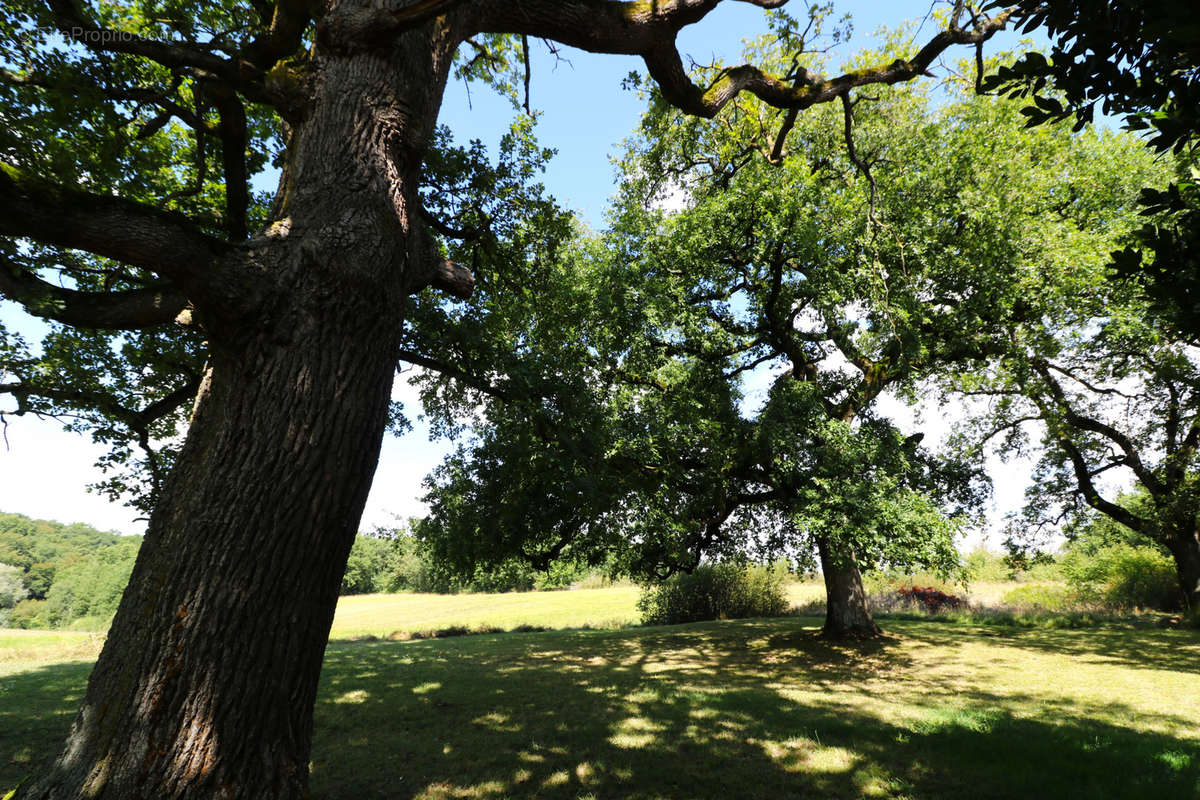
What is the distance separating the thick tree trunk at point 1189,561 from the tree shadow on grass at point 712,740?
12259mm

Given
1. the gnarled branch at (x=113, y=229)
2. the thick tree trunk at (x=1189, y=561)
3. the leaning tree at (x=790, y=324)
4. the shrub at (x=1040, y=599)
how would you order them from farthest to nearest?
the shrub at (x=1040, y=599), the thick tree trunk at (x=1189, y=561), the leaning tree at (x=790, y=324), the gnarled branch at (x=113, y=229)

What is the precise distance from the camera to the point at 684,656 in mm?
12523

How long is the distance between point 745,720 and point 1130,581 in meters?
22.4

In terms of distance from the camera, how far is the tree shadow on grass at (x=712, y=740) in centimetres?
465

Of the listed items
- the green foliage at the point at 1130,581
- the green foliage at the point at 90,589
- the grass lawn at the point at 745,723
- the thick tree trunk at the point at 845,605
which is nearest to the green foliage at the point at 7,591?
the green foliage at the point at 90,589

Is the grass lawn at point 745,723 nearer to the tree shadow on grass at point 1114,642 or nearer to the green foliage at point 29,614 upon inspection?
the tree shadow on grass at point 1114,642

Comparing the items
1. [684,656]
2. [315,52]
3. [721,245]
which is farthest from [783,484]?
[315,52]

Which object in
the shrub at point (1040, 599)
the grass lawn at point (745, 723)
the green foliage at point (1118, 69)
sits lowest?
the grass lawn at point (745, 723)

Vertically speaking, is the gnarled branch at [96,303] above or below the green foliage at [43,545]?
below

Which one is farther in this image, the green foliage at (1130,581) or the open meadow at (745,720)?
the green foliage at (1130,581)

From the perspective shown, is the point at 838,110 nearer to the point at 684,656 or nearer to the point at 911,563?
the point at 911,563

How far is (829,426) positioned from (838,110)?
7655 millimetres

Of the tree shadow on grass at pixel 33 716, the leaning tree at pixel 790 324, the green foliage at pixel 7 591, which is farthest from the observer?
the green foliage at pixel 7 591

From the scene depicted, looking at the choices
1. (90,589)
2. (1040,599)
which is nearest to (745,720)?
(1040,599)
